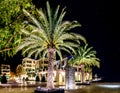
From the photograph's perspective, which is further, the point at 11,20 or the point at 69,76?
the point at 69,76

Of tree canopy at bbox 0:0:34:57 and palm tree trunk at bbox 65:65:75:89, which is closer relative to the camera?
tree canopy at bbox 0:0:34:57

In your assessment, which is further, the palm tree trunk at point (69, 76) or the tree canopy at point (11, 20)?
the palm tree trunk at point (69, 76)

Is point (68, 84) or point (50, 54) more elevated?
point (50, 54)

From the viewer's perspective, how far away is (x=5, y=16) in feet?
57.4

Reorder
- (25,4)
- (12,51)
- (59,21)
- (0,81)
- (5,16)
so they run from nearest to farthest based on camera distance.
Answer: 1. (5,16)
2. (25,4)
3. (12,51)
4. (59,21)
5. (0,81)

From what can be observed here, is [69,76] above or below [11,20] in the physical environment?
below

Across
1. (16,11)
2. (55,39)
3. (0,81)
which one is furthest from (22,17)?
(0,81)

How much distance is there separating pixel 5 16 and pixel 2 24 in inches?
20.3

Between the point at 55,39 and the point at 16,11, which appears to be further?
the point at 55,39

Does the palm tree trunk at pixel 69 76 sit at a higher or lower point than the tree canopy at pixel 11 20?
lower

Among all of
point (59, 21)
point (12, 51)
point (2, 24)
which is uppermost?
point (59, 21)

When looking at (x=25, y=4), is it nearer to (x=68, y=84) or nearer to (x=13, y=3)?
(x=13, y=3)

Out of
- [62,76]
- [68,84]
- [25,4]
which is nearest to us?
[25,4]

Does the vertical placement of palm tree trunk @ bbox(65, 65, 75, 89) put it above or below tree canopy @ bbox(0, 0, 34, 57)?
below
